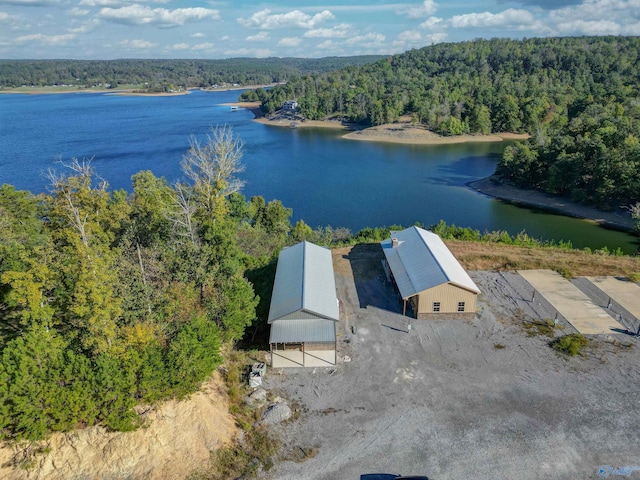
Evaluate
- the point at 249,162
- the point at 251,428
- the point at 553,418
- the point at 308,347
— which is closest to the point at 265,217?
the point at 308,347

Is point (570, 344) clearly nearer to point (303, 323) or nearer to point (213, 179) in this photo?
point (303, 323)

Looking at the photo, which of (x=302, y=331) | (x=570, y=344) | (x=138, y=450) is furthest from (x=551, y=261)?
(x=138, y=450)

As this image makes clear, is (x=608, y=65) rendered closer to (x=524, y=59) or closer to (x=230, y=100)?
(x=524, y=59)

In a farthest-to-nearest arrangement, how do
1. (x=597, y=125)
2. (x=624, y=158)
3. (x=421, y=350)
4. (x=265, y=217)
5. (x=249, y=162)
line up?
(x=249, y=162), (x=597, y=125), (x=624, y=158), (x=265, y=217), (x=421, y=350)

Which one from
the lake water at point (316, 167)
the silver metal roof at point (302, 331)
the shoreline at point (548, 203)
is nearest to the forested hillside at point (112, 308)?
the silver metal roof at point (302, 331)

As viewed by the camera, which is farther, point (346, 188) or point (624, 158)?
point (346, 188)

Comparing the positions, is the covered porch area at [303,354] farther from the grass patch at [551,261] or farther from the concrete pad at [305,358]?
the grass patch at [551,261]
